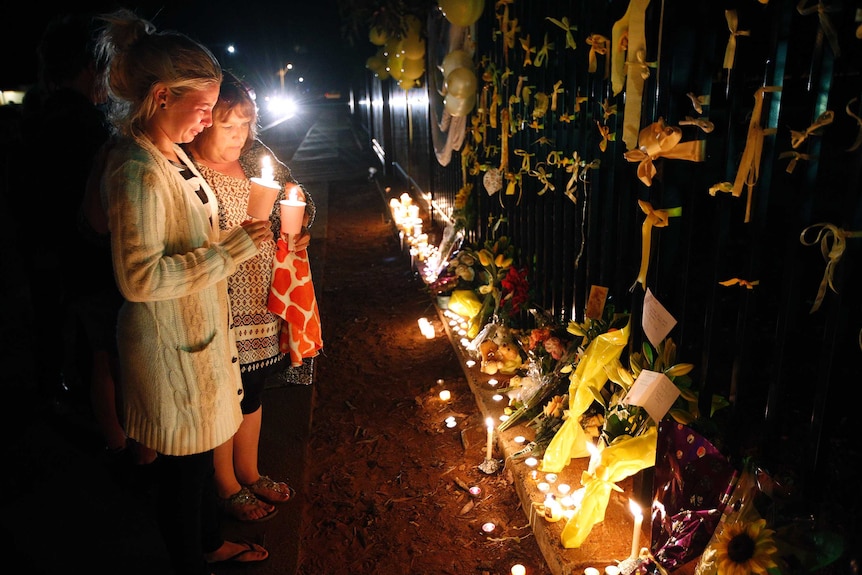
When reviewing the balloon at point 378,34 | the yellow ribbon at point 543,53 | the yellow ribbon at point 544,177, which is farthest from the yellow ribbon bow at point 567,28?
the balloon at point 378,34

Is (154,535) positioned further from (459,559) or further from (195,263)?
(195,263)

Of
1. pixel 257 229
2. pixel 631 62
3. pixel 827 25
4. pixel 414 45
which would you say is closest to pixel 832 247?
pixel 827 25

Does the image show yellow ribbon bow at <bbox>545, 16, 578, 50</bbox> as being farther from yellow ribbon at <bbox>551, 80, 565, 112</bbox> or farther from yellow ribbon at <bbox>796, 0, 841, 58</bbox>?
yellow ribbon at <bbox>796, 0, 841, 58</bbox>

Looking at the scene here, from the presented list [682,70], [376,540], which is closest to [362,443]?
[376,540]

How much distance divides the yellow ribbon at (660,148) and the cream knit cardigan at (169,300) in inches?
62.4

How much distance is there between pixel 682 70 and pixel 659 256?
0.74 meters

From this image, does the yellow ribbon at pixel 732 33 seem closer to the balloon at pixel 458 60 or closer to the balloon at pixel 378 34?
the balloon at pixel 458 60

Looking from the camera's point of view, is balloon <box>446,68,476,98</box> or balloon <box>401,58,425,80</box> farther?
balloon <box>401,58,425,80</box>

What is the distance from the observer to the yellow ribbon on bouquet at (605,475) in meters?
2.46

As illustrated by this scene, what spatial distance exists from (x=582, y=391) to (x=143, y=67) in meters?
2.33

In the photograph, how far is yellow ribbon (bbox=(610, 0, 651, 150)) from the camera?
7.88 ft

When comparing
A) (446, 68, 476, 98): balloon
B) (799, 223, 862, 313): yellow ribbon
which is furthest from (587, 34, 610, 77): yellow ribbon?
(446, 68, 476, 98): balloon

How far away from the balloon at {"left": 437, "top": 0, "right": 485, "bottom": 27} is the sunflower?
14.1 feet

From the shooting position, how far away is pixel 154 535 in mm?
2994
